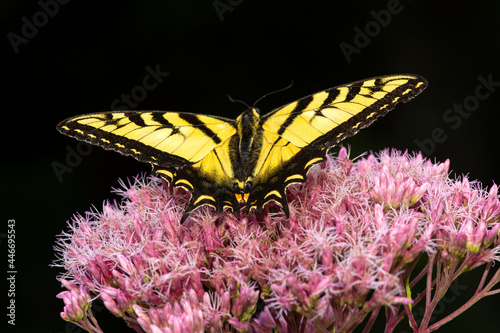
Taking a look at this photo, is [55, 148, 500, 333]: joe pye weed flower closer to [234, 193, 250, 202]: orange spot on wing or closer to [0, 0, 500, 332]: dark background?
[234, 193, 250, 202]: orange spot on wing

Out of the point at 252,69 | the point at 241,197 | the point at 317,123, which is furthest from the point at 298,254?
the point at 252,69

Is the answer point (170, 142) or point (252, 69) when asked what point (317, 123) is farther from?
point (252, 69)

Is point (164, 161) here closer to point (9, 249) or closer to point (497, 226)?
point (497, 226)

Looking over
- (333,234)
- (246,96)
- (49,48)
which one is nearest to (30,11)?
(49,48)

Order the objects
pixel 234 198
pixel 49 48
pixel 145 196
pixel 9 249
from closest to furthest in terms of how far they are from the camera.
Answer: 1. pixel 234 198
2. pixel 145 196
3. pixel 9 249
4. pixel 49 48

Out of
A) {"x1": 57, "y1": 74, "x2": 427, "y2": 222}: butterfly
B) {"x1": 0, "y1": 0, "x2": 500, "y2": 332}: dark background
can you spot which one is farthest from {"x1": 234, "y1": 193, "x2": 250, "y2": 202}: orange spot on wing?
{"x1": 0, "y1": 0, "x2": 500, "y2": 332}: dark background

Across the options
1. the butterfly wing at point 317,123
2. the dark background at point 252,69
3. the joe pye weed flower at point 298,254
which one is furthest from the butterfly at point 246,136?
the dark background at point 252,69

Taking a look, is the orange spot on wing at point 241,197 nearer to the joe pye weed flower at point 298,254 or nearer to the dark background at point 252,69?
the joe pye weed flower at point 298,254
